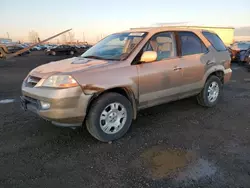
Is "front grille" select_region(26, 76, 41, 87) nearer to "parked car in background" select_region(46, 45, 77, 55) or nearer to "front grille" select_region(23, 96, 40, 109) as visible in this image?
"front grille" select_region(23, 96, 40, 109)

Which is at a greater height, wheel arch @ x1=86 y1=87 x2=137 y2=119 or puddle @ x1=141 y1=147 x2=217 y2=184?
wheel arch @ x1=86 y1=87 x2=137 y2=119

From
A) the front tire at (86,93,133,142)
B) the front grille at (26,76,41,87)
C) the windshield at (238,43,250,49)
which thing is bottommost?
the windshield at (238,43,250,49)

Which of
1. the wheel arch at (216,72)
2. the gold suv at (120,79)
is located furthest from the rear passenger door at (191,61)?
the wheel arch at (216,72)

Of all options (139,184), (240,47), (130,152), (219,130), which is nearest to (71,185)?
(139,184)

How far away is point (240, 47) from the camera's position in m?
16.9

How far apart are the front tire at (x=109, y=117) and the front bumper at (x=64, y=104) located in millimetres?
180

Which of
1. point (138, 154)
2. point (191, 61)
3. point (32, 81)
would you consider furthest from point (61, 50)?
point (138, 154)

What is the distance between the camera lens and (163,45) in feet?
14.9

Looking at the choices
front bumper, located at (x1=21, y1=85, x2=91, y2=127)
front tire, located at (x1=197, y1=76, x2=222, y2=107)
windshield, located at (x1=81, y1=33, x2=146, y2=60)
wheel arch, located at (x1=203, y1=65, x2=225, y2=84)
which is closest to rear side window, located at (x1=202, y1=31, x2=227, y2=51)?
wheel arch, located at (x1=203, y1=65, x2=225, y2=84)

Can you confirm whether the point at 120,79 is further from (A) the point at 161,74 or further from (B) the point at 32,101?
(B) the point at 32,101

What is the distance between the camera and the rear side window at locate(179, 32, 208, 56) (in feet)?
15.8

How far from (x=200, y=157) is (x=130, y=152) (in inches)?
38.9

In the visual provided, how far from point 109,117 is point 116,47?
144 cm

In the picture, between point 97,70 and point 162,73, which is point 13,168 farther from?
point 162,73
